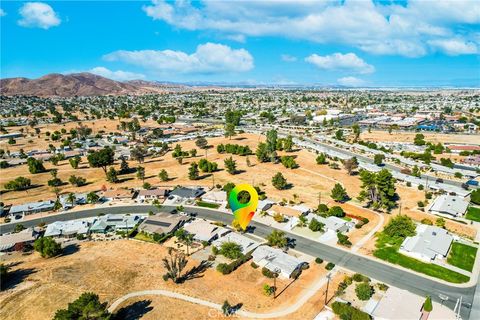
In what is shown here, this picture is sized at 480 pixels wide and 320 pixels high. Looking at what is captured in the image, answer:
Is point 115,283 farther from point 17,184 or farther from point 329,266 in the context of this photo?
point 17,184

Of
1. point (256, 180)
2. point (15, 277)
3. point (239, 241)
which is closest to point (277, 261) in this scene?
point (239, 241)

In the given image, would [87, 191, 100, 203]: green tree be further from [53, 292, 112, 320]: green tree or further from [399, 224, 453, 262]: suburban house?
[399, 224, 453, 262]: suburban house

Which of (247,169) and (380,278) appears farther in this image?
(247,169)

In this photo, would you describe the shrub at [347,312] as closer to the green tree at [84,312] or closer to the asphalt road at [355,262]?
the asphalt road at [355,262]

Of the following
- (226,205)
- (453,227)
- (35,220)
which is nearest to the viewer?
(453,227)

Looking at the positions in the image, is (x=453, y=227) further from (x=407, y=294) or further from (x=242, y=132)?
(x=242, y=132)

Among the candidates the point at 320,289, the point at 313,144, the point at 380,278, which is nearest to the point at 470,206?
the point at 380,278

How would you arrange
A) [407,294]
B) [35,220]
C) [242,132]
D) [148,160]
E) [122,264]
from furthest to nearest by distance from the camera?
[242,132] → [148,160] → [35,220] → [122,264] → [407,294]

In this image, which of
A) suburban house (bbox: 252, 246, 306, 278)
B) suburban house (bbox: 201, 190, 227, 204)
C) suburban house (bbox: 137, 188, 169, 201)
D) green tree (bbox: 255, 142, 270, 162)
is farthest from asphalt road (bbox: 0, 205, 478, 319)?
green tree (bbox: 255, 142, 270, 162)
